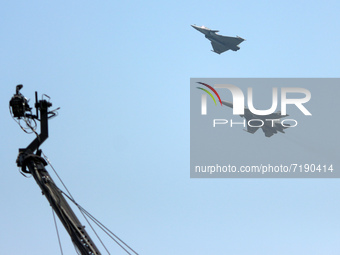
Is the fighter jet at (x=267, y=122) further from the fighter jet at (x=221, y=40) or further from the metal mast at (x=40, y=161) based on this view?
the metal mast at (x=40, y=161)

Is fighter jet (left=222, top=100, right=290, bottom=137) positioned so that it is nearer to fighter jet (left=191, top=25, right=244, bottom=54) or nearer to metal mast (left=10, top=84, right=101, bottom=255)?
fighter jet (left=191, top=25, right=244, bottom=54)

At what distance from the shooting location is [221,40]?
523 ft

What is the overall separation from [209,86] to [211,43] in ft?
74.6

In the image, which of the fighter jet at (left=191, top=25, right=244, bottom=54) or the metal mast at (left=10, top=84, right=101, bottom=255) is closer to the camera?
the metal mast at (left=10, top=84, right=101, bottom=255)

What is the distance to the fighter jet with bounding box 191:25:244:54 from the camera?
520ft

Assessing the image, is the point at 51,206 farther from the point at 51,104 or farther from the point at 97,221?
the point at 51,104

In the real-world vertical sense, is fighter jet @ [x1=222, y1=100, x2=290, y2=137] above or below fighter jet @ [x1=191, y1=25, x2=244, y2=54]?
below

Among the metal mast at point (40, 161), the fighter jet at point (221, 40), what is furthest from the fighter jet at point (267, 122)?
the metal mast at point (40, 161)

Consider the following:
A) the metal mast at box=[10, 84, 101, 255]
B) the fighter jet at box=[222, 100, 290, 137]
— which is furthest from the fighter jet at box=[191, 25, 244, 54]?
the metal mast at box=[10, 84, 101, 255]

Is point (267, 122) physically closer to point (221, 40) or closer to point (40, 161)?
point (221, 40)

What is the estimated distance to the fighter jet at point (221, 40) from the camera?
158 meters

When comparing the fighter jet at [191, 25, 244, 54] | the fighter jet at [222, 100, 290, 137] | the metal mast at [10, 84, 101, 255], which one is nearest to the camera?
the metal mast at [10, 84, 101, 255]

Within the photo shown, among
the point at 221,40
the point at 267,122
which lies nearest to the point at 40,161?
the point at 267,122

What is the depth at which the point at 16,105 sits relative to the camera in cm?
4544
